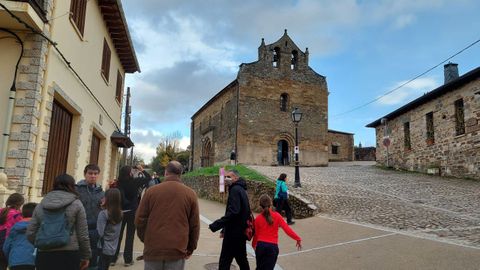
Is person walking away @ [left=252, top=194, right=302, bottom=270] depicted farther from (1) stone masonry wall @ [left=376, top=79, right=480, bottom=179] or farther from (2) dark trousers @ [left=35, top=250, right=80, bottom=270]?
(1) stone masonry wall @ [left=376, top=79, right=480, bottom=179]

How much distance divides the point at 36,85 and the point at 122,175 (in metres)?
2.26

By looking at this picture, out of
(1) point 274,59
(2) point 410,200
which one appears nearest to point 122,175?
(2) point 410,200

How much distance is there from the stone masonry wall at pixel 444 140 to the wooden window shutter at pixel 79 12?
670 inches

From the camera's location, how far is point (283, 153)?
3109 cm

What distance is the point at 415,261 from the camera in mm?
6609

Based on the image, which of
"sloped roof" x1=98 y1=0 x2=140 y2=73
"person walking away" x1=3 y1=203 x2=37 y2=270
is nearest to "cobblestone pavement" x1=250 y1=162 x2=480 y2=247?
"person walking away" x1=3 y1=203 x2=37 y2=270

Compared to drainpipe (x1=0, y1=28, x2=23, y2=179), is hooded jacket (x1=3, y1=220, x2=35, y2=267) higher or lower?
lower

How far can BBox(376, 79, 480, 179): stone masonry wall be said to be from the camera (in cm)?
1822

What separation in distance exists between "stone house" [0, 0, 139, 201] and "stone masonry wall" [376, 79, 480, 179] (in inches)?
637

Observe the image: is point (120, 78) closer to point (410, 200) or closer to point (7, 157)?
point (7, 157)

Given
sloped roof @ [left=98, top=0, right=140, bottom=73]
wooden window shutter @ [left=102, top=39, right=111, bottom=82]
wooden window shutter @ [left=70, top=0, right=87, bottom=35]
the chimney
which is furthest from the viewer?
the chimney

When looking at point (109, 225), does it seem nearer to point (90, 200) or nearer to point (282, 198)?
point (90, 200)

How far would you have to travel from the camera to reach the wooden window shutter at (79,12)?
862cm

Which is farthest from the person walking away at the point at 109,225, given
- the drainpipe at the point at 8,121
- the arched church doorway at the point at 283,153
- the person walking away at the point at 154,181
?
the arched church doorway at the point at 283,153
